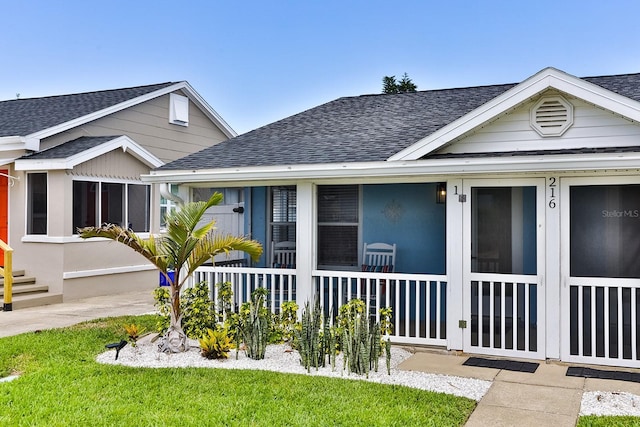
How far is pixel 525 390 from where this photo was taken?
18.1 feet

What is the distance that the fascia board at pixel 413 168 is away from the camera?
19.8 ft

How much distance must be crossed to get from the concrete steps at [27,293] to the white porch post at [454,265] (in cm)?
768

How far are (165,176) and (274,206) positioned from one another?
2.38m

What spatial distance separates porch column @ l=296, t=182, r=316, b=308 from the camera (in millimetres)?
7645

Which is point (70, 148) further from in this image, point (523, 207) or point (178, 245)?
point (523, 207)

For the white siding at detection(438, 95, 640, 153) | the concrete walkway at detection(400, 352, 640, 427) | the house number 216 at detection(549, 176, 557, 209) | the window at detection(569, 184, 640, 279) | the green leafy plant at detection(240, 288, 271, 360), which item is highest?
the white siding at detection(438, 95, 640, 153)

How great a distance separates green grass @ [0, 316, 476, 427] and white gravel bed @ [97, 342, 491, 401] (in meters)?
0.24

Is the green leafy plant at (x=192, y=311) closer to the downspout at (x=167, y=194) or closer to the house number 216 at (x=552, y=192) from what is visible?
the downspout at (x=167, y=194)

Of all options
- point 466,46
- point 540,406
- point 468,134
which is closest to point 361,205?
point 468,134

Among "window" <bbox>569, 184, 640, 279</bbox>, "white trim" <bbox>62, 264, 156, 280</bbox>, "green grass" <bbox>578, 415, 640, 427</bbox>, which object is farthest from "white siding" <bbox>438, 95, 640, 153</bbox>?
"white trim" <bbox>62, 264, 156, 280</bbox>

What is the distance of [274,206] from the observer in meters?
10.1

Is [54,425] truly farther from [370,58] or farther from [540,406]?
[370,58]

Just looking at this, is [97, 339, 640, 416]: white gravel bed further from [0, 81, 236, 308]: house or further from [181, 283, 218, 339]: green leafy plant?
[0, 81, 236, 308]: house

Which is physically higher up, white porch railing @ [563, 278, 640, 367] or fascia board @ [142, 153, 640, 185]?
fascia board @ [142, 153, 640, 185]
